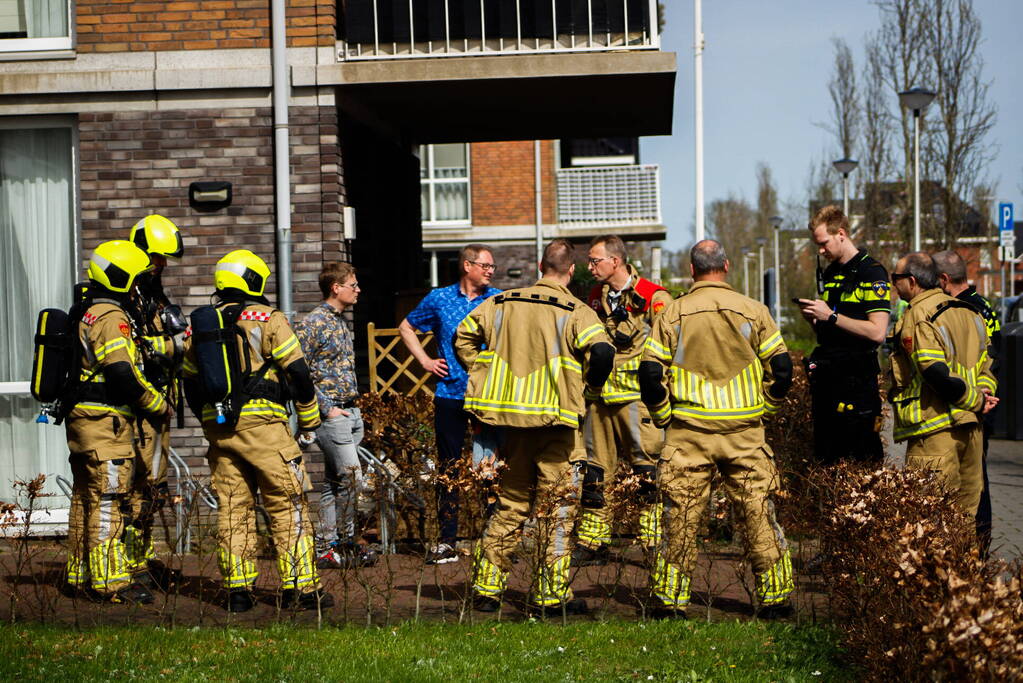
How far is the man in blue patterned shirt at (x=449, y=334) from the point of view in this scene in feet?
27.1

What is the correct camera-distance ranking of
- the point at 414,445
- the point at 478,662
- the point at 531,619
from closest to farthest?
the point at 478,662, the point at 531,619, the point at 414,445

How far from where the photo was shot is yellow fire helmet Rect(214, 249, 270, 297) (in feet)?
22.4

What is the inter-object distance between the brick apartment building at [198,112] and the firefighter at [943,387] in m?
4.00

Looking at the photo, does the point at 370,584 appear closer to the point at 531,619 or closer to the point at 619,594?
the point at 531,619

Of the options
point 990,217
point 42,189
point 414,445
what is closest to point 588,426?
point 414,445

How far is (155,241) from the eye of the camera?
718cm

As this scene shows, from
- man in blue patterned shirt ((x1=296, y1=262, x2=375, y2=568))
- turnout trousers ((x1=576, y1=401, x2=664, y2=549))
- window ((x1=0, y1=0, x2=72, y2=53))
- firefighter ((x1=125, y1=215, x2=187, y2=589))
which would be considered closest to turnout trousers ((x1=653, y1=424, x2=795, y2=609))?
turnout trousers ((x1=576, y1=401, x2=664, y2=549))

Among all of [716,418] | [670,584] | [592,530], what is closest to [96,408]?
[592,530]

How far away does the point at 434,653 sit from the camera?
19.2ft

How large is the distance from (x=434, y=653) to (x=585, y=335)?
6.15 feet

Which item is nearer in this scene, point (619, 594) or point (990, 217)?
point (619, 594)

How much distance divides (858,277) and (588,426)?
6.95 ft

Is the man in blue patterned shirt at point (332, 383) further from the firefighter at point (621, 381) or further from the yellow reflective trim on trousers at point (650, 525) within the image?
the yellow reflective trim on trousers at point (650, 525)

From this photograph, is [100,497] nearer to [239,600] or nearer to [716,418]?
[239,600]
